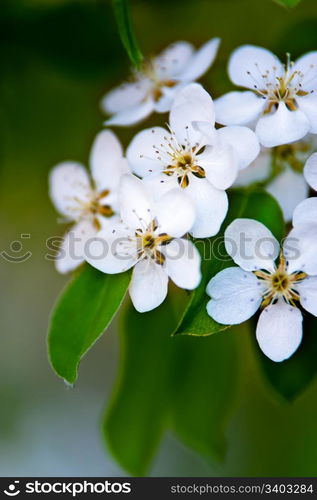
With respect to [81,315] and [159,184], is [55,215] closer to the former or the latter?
[81,315]

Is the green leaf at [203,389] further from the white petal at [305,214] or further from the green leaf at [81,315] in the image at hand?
the white petal at [305,214]

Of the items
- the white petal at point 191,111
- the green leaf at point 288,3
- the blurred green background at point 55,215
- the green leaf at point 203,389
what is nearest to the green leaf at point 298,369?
the green leaf at point 203,389

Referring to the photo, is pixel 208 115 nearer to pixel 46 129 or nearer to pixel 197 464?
pixel 46 129

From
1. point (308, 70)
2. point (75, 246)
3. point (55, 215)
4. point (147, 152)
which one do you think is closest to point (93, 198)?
point (75, 246)

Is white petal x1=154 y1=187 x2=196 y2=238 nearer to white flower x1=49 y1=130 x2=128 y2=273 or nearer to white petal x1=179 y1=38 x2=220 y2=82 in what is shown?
white flower x1=49 y1=130 x2=128 y2=273

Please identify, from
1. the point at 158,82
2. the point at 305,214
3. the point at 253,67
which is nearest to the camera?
the point at 305,214

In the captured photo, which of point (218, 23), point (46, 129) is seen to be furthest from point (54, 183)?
point (218, 23)
